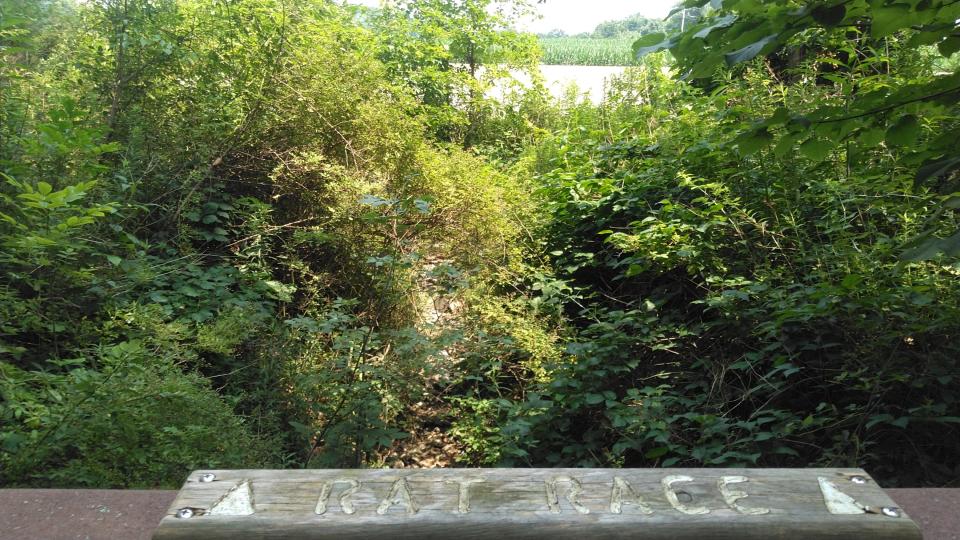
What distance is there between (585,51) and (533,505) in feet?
56.7

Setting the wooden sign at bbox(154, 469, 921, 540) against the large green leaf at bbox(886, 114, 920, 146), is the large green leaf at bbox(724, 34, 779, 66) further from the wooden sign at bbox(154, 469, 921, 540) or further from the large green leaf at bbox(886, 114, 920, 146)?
the wooden sign at bbox(154, 469, 921, 540)

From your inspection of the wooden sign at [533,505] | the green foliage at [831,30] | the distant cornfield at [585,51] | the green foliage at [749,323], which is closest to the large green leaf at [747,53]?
the green foliage at [831,30]

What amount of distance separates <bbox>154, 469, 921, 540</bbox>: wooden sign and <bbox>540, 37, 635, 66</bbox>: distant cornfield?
14.4 m

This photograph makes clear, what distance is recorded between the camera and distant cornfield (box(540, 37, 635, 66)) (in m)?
16.7

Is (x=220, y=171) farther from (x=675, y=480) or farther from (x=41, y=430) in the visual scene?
(x=675, y=480)

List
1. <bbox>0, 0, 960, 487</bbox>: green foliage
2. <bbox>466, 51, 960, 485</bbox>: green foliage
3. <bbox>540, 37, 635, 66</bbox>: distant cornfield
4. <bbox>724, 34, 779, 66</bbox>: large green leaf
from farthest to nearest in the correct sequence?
<bbox>540, 37, 635, 66</bbox>: distant cornfield < <bbox>466, 51, 960, 485</bbox>: green foliage < <bbox>0, 0, 960, 487</bbox>: green foliage < <bbox>724, 34, 779, 66</bbox>: large green leaf

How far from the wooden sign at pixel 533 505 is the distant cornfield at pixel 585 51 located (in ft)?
47.4

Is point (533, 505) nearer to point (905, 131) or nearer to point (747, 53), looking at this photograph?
point (747, 53)

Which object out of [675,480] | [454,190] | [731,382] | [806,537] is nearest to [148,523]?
[675,480]

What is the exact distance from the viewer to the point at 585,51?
18.0 meters

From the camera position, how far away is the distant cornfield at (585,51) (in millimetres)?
16688

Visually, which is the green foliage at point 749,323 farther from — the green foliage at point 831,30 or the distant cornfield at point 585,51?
the distant cornfield at point 585,51

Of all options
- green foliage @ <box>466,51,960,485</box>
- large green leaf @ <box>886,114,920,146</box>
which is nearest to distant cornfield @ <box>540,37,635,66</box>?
green foliage @ <box>466,51,960,485</box>

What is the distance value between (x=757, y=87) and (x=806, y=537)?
4494mm
